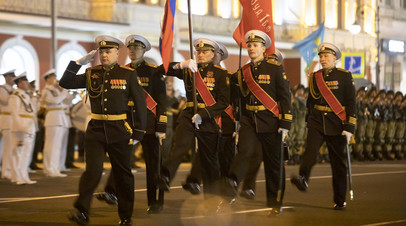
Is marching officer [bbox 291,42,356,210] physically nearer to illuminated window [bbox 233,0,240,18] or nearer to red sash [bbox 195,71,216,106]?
red sash [bbox 195,71,216,106]

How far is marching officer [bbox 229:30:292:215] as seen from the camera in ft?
40.8

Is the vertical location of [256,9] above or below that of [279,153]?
above

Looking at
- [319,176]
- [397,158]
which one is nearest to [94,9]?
[397,158]

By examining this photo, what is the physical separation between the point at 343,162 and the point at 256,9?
9.82 ft

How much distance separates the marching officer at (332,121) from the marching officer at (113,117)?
2.90 m

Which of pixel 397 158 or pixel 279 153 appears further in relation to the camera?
pixel 397 158

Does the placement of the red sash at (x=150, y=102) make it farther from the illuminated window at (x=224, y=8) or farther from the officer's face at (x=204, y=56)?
the illuminated window at (x=224, y=8)

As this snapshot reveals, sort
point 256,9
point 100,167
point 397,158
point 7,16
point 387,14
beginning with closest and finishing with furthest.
Answer: point 100,167
point 256,9
point 397,158
point 7,16
point 387,14

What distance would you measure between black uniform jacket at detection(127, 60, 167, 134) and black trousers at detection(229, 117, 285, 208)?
0.97 m

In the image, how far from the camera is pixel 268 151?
12.6 m

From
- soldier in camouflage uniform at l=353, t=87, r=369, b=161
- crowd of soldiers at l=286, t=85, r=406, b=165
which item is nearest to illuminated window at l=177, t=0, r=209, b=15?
crowd of soldiers at l=286, t=85, r=406, b=165

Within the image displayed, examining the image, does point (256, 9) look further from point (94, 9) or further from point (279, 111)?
point (94, 9)

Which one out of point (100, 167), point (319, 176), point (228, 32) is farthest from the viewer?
point (228, 32)

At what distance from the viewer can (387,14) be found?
55969 millimetres
